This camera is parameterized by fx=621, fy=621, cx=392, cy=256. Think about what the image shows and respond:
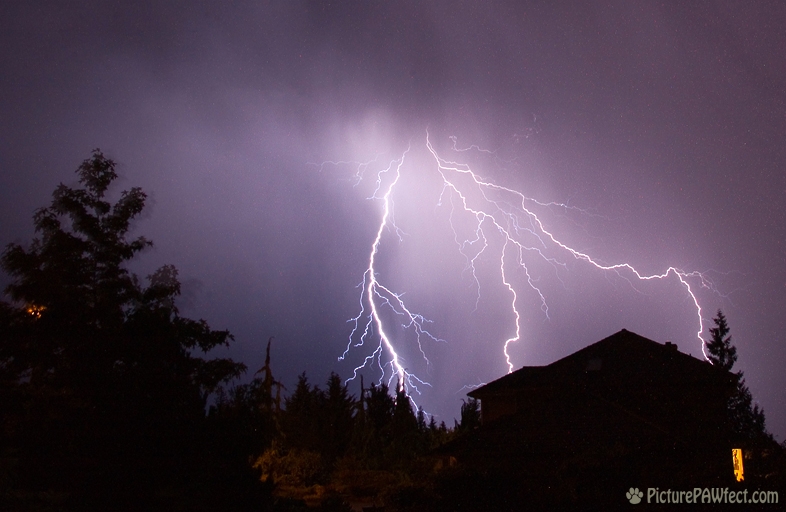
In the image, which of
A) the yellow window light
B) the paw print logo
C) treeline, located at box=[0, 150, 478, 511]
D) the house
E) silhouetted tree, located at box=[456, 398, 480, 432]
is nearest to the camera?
treeline, located at box=[0, 150, 478, 511]

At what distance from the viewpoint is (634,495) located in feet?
43.0

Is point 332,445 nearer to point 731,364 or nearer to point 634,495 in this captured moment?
point 634,495

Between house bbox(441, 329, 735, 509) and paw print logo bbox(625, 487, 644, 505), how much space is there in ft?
0.90

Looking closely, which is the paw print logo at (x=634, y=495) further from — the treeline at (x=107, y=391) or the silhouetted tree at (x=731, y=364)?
the silhouetted tree at (x=731, y=364)

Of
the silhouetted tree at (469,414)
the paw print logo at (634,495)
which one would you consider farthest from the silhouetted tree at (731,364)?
the paw print logo at (634,495)

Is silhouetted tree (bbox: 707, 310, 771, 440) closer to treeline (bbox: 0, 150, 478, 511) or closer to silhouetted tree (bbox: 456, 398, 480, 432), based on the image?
silhouetted tree (bbox: 456, 398, 480, 432)

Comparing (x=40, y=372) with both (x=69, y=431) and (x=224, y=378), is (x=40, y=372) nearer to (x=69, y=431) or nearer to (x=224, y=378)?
(x=69, y=431)

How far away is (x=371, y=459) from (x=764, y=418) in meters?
34.2

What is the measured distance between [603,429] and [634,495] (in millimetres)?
4295

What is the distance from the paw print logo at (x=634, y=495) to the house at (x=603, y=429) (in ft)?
0.90

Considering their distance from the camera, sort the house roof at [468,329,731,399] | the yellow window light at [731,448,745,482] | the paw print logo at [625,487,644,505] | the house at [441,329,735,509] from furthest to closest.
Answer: the house roof at [468,329,731,399] → the yellow window light at [731,448,745,482] → the house at [441,329,735,509] → the paw print logo at [625,487,644,505]

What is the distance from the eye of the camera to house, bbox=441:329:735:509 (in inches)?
545

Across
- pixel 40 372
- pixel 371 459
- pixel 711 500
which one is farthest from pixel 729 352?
pixel 40 372

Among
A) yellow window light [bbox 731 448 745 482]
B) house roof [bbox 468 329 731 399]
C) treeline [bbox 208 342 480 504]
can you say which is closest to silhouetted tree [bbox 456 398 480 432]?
treeline [bbox 208 342 480 504]
